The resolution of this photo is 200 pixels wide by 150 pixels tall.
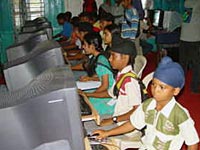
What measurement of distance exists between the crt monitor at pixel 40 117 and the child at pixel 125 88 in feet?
2.74

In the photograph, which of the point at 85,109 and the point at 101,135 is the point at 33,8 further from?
the point at 101,135

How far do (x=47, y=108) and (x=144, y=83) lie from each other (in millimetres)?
1157

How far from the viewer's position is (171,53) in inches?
226

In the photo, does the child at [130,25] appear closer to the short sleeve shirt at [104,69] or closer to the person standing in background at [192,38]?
the person standing in background at [192,38]

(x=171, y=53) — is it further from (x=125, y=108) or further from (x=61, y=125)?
(x=61, y=125)

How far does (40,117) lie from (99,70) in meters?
1.50

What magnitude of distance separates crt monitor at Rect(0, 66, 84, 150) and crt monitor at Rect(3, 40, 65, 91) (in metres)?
0.44

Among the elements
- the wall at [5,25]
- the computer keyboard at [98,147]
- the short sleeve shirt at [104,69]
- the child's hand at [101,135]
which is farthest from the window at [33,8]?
the computer keyboard at [98,147]

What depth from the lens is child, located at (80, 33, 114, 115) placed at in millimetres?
2519

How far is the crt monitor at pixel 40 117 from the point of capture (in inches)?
46.8

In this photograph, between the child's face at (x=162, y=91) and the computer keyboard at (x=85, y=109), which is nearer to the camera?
the child's face at (x=162, y=91)

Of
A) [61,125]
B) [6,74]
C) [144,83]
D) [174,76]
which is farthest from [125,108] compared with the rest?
[61,125]

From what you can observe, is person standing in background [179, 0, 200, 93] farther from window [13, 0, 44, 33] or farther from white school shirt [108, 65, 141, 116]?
window [13, 0, 44, 33]

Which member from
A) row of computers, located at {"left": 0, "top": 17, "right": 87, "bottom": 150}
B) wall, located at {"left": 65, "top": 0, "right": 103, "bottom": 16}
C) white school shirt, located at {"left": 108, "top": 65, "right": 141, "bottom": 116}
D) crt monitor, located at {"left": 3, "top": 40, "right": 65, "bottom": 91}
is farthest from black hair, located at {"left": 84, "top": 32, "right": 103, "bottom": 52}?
wall, located at {"left": 65, "top": 0, "right": 103, "bottom": 16}
